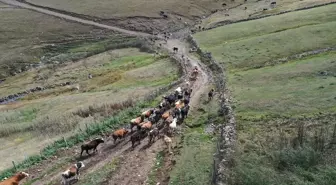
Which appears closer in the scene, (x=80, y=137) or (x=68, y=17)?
(x=80, y=137)

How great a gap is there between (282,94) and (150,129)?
11.9 metres

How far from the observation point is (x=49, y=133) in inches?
1492

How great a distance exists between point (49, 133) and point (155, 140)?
12.3 meters

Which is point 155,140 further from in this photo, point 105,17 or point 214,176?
point 105,17

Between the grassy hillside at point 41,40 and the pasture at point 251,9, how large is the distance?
1913cm

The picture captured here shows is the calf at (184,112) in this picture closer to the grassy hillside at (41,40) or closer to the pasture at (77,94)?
the pasture at (77,94)

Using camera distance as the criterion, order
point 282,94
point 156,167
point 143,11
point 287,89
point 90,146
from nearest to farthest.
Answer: point 156,167 → point 90,146 → point 282,94 → point 287,89 → point 143,11

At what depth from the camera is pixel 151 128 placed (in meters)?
31.8

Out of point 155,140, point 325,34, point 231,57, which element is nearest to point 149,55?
point 231,57

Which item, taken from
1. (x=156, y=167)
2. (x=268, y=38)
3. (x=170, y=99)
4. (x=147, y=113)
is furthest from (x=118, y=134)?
(x=268, y=38)

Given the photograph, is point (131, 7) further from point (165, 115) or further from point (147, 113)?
point (165, 115)

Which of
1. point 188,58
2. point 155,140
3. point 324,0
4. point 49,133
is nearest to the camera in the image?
point 155,140

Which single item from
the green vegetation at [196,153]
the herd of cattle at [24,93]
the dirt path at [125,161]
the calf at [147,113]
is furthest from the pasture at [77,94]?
the green vegetation at [196,153]

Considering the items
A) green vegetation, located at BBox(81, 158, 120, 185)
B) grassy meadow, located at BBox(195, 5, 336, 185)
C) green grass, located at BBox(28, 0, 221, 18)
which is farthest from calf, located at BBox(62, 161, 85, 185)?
green grass, located at BBox(28, 0, 221, 18)
